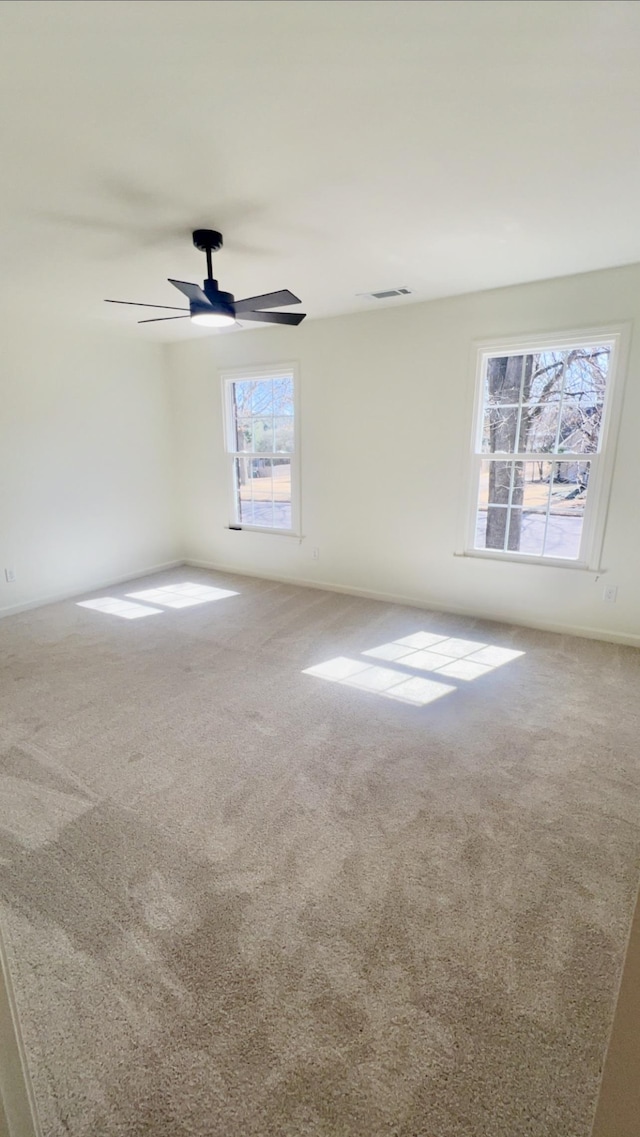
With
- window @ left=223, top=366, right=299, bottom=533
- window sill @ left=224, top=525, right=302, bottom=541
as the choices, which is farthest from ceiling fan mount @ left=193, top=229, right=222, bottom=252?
window sill @ left=224, top=525, right=302, bottom=541

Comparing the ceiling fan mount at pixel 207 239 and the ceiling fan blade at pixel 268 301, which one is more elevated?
the ceiling fan mount at pixel 207 239

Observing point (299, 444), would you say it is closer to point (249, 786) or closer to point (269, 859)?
point (249, 786)

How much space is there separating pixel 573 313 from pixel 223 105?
2.82 meters

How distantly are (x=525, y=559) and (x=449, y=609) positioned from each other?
2.56 ft

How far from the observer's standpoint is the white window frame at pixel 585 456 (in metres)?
3.40

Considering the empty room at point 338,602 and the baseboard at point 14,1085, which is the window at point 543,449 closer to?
the empty room at point 338,602

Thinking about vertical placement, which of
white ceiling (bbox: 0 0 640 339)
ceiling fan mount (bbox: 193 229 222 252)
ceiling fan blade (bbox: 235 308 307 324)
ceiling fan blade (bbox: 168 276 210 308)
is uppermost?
white ceiling (bbox: 0 0 640 339)

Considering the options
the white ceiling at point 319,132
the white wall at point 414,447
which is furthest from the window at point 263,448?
the white ceiling at point 319,132

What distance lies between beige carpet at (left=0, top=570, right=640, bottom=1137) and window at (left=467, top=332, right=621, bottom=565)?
46.1 inches

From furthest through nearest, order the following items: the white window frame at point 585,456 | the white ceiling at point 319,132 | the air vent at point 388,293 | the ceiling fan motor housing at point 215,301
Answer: the air vent at point 388,293
the white window frame at point 585,456
the ceiling fan motor housing at point 215,301
the white ceiling at point 319,132

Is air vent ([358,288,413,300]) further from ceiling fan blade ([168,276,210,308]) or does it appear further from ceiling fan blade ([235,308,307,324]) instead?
ceiling fan blade ([168,276,210,308])

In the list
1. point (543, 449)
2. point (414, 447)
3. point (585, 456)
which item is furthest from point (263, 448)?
point (585, 456)

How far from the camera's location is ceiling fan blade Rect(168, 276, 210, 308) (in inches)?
97.7

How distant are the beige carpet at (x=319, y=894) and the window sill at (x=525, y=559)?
2.81 ft
